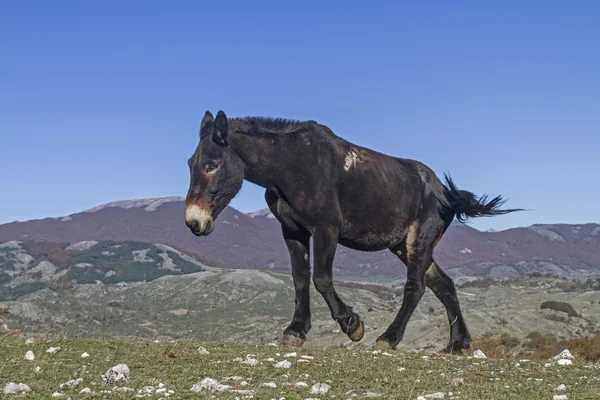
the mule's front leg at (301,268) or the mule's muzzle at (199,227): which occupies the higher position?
the mule's muzzle at (199,227)

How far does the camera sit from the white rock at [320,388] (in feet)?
18.5

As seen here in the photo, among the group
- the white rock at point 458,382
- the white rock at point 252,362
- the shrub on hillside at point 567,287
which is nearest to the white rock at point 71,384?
the white rock at point 252,362

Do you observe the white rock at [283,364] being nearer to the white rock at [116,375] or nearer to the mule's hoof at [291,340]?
the white rock at [116,375]

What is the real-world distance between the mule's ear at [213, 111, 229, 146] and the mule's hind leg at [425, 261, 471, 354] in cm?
492

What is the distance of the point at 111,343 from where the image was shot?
26.5 feet

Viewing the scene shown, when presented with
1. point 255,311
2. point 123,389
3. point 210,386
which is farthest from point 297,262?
point 255,311

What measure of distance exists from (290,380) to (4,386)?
8.40 feet

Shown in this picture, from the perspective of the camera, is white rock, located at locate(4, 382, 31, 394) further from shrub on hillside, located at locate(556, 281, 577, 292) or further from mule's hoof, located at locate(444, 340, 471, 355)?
shrub on hillside, located at locate(556, 281, 577, 292)

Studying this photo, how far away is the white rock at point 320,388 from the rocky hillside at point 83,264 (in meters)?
113

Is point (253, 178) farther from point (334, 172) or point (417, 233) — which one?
point (417, 233)

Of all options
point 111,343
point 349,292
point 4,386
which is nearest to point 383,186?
point 111,343

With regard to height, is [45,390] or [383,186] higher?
[383,186]

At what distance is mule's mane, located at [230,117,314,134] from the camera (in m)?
9.93

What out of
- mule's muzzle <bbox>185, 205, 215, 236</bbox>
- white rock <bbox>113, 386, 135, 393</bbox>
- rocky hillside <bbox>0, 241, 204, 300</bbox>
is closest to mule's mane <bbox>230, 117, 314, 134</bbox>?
mule's muzzle <bbox>185, 205, 215, 236</bbox>
